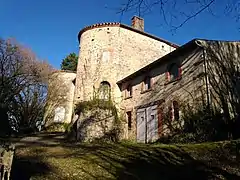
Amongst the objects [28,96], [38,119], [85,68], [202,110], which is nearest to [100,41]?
[85,68]

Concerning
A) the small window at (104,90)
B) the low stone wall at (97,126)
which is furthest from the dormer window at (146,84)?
the small window at (104,90)

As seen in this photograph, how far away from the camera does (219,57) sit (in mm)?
13312

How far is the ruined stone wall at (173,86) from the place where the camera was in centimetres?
1287

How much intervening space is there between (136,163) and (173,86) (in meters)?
6.93

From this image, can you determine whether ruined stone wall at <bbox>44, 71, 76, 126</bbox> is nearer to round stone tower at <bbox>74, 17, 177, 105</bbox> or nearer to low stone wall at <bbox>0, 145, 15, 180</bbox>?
round stone tower at <bbox>74, 17, 177, 105</bbox>

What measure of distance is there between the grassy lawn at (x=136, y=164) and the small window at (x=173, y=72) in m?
5.43

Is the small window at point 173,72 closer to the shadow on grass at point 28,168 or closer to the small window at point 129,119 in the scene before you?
the small window at point 129,119

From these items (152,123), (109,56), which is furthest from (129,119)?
(109,56)

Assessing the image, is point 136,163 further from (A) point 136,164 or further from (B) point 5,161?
(B) point 5,161

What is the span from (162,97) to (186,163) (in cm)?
718

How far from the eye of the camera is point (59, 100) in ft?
83.1

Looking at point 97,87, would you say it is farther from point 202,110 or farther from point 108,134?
point 202,110

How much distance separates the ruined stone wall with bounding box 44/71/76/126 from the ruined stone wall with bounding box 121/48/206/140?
9786mm

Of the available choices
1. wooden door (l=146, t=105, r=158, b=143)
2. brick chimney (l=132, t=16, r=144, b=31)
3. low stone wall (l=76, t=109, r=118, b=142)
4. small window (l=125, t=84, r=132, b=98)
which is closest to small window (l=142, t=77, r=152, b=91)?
wooden door (l=146, t=105, r=158, b=143)
